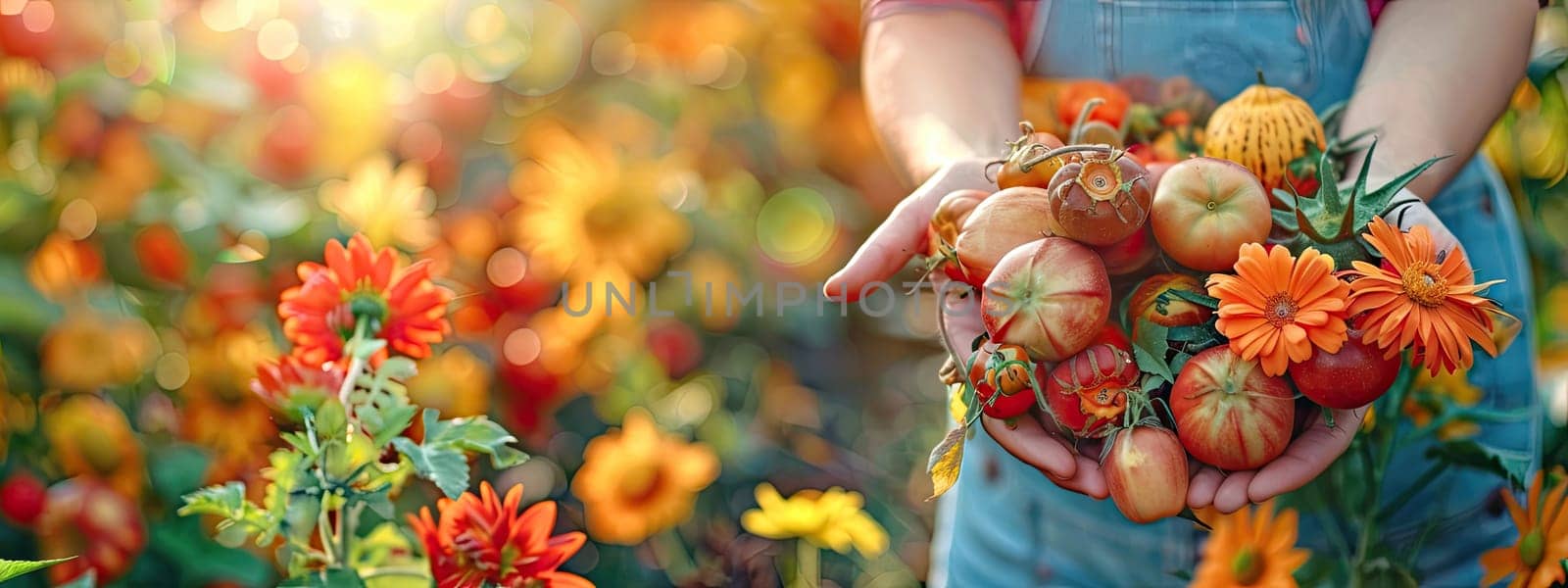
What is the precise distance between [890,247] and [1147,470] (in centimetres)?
17

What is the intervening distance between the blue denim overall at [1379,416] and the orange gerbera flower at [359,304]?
35cm

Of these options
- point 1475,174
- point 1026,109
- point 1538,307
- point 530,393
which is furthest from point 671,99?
point 1538,307

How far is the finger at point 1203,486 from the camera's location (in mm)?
611

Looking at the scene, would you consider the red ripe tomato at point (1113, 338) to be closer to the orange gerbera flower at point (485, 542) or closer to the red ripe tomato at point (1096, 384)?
the red ripe tomato at point (1096, 384)

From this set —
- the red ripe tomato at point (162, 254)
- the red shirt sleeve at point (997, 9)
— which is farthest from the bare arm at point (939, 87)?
the red ripe tomato at point (162, 254)

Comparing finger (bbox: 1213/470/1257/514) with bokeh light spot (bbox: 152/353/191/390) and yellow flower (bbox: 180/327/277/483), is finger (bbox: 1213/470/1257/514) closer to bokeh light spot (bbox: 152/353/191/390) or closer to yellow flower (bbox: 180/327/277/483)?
yellow flower (bbox: 180/327/277/483)

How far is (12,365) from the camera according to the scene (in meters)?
1.04

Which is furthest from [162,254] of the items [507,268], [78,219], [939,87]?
[939,87]

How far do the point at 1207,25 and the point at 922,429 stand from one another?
2.50 feet

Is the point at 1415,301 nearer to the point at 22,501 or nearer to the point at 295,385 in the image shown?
the point at 295,385

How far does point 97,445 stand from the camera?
40.1 inches

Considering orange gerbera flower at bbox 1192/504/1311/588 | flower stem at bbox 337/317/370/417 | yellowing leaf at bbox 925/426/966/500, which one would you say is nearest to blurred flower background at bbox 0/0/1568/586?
orange gerbera flower at bbox 1192/504/1311/588

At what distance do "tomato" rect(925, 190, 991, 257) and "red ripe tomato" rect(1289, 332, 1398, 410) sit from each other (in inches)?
6.6

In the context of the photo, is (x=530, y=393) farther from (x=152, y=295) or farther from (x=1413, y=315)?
(x=1413, y=315)
